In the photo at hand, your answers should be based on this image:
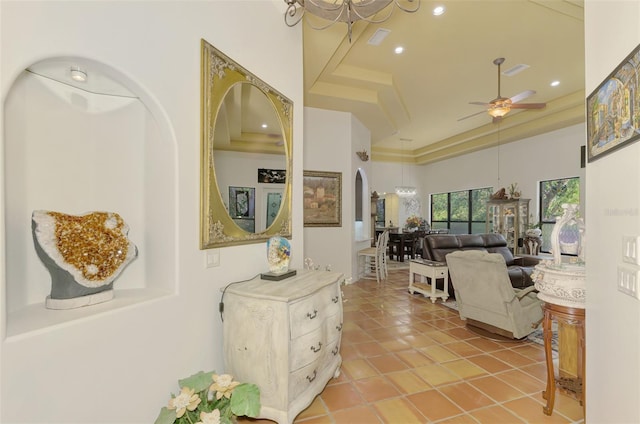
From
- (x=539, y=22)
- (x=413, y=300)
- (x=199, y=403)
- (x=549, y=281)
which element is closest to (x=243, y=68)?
(x=199, y=403)

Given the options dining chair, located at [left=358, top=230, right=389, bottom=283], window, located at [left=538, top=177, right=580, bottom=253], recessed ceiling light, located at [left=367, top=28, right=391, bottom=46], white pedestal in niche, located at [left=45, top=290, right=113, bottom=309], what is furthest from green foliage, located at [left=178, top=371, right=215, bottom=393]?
window, located at [left=538, top=177, right=580, bottom=253]

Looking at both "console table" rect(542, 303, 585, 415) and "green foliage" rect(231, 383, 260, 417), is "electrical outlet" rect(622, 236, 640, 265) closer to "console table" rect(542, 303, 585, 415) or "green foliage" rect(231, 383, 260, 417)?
"console table" rect(542, 303, 585, 415)

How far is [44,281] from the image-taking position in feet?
4.69

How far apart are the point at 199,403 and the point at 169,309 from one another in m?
0.54

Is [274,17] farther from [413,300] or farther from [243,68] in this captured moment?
[413,300]

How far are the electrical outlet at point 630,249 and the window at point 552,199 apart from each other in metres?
6.77

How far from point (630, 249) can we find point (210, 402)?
2089mm

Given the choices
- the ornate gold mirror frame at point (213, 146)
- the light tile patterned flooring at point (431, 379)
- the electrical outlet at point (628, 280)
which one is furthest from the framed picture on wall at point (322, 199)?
the electrical outlet at point (628, 280)

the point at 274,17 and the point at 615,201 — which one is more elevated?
the point at 274,17

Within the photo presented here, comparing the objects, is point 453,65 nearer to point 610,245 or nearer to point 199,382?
point 610,245

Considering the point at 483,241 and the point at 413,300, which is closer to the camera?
the point at 413,300

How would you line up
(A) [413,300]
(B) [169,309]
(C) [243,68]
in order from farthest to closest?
(A) [413,300] → (C) [243,68] → (B) [169,309]

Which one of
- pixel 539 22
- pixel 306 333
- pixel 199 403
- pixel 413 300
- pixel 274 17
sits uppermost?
pixel 539 22

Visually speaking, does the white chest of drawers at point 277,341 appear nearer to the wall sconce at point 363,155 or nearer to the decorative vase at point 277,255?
the decorative vase at point 277,255
